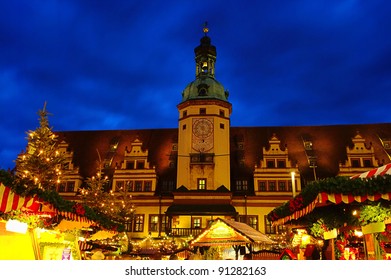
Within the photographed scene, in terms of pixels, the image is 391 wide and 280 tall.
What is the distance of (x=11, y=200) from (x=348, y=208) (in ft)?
29.5

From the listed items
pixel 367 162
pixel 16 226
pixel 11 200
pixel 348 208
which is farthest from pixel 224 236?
pixel 367 162

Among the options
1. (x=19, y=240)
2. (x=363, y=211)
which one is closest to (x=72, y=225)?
(x=19, y=240)

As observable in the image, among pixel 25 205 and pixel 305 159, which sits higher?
pixel 305 159

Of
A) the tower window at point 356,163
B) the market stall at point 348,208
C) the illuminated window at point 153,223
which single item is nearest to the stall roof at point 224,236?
the market stall at point 348,208

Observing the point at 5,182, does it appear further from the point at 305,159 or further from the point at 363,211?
the point at 305,159

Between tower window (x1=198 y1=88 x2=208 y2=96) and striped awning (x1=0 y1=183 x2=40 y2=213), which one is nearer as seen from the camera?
striped awning (x1=0 y1=183 x2=40 y2=213)

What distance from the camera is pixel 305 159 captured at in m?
37.9

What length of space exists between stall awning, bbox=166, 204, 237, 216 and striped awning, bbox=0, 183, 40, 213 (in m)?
23.3

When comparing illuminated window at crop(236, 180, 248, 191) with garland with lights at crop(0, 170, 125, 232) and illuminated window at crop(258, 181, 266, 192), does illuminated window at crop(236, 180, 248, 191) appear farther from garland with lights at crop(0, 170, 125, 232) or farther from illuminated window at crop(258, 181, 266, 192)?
garland with lights at crop(0, 170, 125, 232)

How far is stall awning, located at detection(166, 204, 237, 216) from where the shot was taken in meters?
32.7

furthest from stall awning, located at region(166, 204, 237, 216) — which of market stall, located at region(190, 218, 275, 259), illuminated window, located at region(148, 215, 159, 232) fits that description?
market stall, located at region(190, 218, 275, 259)

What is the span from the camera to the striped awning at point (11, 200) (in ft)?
30.2
